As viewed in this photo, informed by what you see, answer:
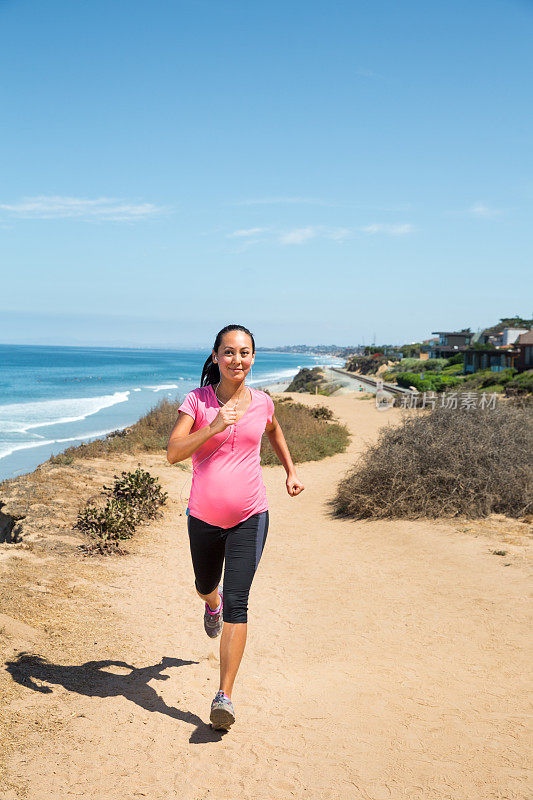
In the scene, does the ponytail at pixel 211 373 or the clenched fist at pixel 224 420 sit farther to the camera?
the ponytail at pixel 211 373

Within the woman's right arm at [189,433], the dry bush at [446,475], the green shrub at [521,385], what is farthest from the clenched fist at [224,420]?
the green shrub at [521,385]

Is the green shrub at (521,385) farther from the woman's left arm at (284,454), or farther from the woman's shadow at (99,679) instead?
the woman's shadow at (99,679)

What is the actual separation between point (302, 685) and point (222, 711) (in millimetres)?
1154

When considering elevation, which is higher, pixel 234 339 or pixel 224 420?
pixel 234 339

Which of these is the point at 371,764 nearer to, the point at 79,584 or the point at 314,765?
the point at 314,765

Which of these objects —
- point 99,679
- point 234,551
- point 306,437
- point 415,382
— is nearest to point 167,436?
point 306,437

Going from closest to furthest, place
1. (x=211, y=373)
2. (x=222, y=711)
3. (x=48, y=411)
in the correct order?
(x=222, y=711) < (x=211, y=373) < (x=48, y=411)

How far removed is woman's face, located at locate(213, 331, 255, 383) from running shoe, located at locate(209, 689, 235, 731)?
171 cm

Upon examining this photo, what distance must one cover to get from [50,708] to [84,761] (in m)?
0.63

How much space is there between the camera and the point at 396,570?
6934 mm

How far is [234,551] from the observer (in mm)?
3166

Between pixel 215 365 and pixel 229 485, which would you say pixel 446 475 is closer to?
pixel 215 365

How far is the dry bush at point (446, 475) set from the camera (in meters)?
8.50

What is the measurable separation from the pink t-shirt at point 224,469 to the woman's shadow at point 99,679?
133cm
